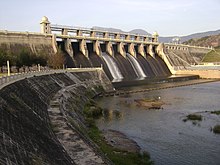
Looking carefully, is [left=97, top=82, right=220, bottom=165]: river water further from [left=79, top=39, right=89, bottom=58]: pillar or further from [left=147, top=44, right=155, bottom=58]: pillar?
[left=147, top=44, right=155, bottom=58]: pillar

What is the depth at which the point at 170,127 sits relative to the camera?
32.8 metres

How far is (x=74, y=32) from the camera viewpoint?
267ft

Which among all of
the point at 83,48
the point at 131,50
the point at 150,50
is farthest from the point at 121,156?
the point at 150,50

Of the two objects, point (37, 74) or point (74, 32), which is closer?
point (37, 74)

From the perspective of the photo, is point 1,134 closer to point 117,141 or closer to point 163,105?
point 117,141

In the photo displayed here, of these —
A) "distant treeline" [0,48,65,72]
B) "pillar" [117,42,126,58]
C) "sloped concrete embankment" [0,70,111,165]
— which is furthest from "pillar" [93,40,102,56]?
"sloped concrete embankment" [0,70,111,165]

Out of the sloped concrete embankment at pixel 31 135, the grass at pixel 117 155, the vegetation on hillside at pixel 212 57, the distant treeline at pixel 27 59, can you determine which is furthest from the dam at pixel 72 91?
the vegetation on hillside at pixel 212 57

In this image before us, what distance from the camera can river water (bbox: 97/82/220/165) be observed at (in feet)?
78.1

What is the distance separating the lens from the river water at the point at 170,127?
23.8 metres

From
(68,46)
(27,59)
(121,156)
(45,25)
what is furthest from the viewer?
(68,46)

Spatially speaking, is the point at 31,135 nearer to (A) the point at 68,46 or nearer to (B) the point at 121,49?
(A) the point at 68,46

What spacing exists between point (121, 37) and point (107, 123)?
70.9m

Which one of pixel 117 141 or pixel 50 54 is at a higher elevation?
pixel 50 54

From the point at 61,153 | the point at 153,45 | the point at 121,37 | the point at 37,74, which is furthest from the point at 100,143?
the point at 153,45
